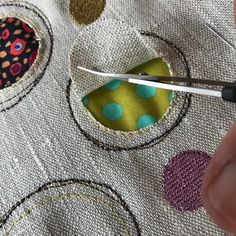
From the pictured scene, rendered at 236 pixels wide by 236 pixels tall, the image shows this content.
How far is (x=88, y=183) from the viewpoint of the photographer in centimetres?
31

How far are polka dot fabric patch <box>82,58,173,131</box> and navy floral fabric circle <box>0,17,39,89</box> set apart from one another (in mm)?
64

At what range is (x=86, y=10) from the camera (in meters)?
0.38

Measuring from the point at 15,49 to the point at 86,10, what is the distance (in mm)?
67

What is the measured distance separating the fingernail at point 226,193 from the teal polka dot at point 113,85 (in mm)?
147

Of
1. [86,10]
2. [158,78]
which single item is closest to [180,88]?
[158,78]

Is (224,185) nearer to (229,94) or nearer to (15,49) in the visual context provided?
(229,94)

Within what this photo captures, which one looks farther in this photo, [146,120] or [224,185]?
[146,120]

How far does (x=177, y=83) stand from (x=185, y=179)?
0.22 ft

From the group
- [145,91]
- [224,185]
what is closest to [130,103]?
[145,91]

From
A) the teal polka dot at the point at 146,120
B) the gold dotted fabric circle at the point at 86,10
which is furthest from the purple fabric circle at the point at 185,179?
the gold dotted fabric circle at the point at 86,10

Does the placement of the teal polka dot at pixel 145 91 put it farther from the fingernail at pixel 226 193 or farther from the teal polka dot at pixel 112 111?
the fingernail at pixel 226 193

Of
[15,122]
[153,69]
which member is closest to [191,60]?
[153,69]

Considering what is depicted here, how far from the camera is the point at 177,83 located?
323mm

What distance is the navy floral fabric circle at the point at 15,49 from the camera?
37 cm
